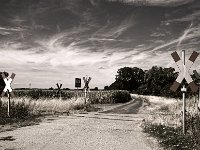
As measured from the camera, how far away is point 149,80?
4218 inches

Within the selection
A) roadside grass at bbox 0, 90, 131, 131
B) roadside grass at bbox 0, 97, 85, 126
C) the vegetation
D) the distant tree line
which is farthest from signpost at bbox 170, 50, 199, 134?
the distant tree line

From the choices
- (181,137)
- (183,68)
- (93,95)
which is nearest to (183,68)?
(183,68)

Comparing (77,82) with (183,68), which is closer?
(183,68)

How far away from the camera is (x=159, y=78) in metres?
101

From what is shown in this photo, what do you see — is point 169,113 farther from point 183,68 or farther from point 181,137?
point 181,137

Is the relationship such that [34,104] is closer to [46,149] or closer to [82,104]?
[82,104]

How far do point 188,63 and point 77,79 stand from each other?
59.4ft

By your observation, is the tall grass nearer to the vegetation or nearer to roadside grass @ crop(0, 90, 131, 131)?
roadside grass @ crop(0, 90, 131, 131)

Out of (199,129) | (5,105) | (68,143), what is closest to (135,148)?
(68,143)

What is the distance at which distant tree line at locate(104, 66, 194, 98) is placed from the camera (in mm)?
85488

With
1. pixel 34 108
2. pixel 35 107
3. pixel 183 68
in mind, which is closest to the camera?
pixel 183 68

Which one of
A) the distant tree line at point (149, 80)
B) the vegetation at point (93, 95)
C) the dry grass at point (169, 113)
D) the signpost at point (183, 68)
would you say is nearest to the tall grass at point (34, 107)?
the dry grass at point (169, 113)

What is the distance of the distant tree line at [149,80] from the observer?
85.5 metres

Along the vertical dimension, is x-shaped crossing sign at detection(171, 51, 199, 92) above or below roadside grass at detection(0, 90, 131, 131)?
above
